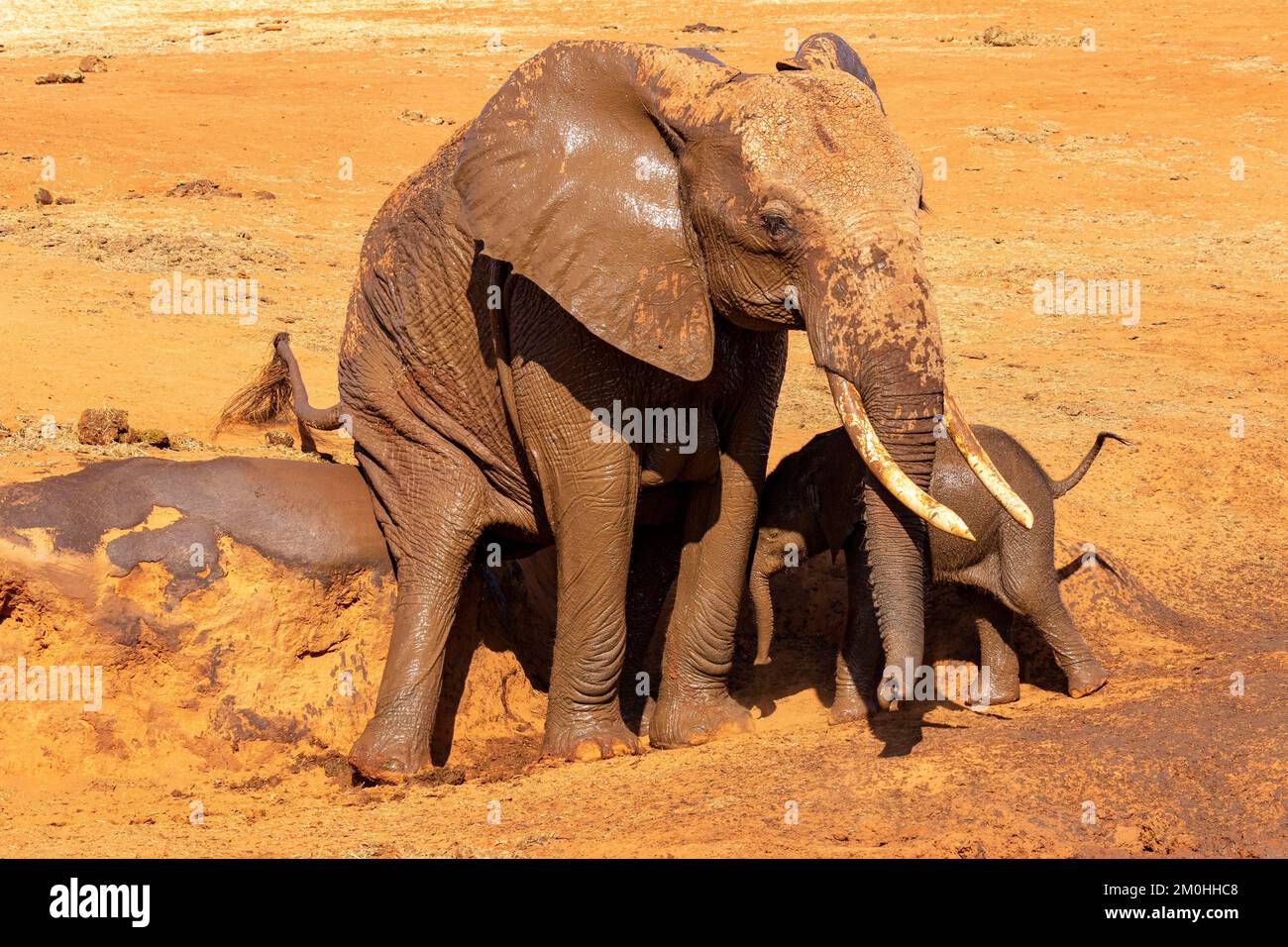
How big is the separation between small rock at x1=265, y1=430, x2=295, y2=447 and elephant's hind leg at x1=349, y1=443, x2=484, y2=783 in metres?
1.88

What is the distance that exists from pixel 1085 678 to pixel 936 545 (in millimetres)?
999

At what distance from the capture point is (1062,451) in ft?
33.8

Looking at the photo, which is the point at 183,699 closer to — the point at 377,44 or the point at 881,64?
the point at 881,64

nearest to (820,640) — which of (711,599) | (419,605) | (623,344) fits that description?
(711,599)

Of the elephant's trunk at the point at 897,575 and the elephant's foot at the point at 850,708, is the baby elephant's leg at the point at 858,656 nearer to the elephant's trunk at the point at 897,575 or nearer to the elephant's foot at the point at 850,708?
the elephant's foot at the point at 850,708

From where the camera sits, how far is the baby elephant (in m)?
7.22

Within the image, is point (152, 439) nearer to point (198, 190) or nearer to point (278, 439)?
point (278, 439)

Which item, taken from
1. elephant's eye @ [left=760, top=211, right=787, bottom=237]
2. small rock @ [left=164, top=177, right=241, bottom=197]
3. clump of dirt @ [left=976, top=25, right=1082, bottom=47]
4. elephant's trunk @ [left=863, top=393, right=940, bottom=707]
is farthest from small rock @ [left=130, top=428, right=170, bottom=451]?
clump of dirt @ [left=976, top=25, right=1082, bottom=47]

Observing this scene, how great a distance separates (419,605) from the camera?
7.02m

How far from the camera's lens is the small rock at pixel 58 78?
2389 cm

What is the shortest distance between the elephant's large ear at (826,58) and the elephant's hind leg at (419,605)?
2370 millimetres

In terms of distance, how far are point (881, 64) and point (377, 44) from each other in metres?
9.84

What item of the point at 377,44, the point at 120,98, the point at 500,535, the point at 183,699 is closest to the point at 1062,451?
the point at 500,535

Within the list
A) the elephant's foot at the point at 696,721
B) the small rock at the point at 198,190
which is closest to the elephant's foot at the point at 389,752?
the elephant's foot at the point at 696,721
